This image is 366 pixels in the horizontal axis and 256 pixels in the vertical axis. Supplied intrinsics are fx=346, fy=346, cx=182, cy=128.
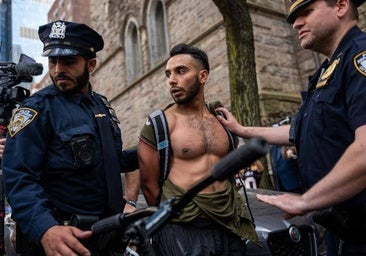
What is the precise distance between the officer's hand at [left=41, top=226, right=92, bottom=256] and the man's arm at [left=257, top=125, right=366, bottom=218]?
2.64 ft

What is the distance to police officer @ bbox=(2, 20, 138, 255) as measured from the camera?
1657 mm

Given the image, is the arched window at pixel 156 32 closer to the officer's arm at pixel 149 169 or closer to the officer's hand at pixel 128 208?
the officer's arm at pixel 149 169

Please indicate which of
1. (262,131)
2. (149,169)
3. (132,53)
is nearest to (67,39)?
(149,169)

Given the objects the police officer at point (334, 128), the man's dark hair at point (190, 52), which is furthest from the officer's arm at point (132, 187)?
the police officer at point (334, 128)

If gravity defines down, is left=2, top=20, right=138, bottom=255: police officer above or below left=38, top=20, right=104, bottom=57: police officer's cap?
below

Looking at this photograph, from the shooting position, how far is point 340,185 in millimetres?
1354

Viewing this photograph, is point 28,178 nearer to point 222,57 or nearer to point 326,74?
point 326,74

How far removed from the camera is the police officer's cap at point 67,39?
2.11 meters

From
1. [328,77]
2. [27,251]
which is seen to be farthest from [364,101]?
[27,251]

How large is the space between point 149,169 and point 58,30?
109 cm

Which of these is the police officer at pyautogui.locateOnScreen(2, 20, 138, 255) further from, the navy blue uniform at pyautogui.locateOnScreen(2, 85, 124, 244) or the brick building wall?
the brick building wall

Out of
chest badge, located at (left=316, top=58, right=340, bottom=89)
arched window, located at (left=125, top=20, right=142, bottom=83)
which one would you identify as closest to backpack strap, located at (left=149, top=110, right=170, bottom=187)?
chest badge, located at (left=316, top=58, right=340, bottom=89)

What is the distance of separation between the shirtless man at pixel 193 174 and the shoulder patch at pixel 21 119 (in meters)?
0.81

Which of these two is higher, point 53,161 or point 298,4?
point 298,4
